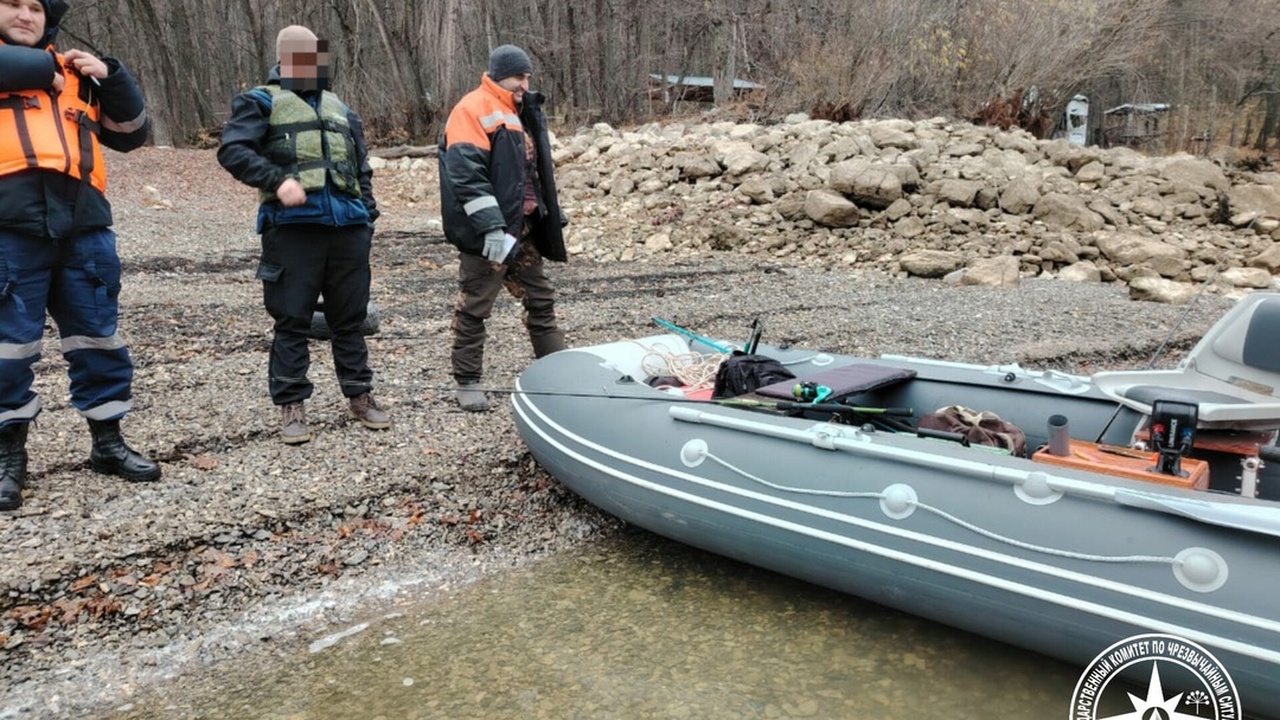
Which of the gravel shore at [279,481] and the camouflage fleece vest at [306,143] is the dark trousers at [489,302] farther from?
the camouflage fleece vest at [306,143]

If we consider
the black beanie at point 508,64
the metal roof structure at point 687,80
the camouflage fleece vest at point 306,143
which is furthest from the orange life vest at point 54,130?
the metal roof structure at point 687,80

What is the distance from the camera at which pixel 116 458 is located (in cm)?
335

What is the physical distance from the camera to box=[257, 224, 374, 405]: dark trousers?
3.47 meters

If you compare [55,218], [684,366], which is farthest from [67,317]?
[684,366]

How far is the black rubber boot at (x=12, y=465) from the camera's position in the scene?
3020 millimetres

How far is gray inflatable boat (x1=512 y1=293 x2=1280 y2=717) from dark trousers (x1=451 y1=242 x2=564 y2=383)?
81 cm

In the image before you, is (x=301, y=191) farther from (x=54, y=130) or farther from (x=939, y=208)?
(x=939, y=208)

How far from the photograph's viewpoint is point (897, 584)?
2.54 m

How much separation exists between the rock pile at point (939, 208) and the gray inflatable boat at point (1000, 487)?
6005 mm

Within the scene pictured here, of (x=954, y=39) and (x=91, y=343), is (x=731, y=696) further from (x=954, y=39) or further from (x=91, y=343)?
(x=954, y=39)

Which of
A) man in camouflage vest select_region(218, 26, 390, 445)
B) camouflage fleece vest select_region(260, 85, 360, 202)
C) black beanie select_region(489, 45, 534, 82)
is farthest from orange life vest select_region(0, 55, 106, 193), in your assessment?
black beanie select_region(489, 45, 534, 82)

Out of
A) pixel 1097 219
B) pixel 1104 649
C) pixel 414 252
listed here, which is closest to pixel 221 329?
pixel 414 252

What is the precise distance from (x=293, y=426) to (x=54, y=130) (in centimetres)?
149

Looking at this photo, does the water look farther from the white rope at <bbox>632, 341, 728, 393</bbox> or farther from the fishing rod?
the white rope at <bbox>632, 341, 728, 393</bbox>
